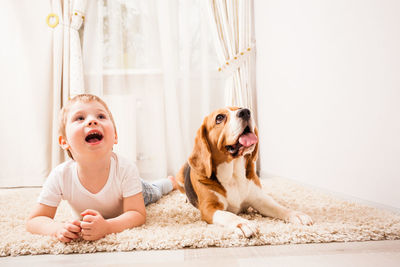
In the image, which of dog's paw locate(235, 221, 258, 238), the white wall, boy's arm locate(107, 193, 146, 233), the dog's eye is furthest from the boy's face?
the white wall

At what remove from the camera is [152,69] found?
2924 mm

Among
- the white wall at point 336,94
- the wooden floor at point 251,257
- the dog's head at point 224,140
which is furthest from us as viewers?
the white wall at point 336,94

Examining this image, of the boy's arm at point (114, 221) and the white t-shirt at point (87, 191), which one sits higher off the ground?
the white t-shirt at point (87, 191)

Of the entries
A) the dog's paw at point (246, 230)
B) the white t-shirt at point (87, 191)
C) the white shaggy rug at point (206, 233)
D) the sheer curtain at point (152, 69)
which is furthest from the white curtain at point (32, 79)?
the dog's paw at point (246, 230)

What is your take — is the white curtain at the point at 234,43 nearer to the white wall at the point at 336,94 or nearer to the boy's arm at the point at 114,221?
the white wall at the point at 336,94

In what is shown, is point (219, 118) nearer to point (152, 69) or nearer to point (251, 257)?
point (251, 257)

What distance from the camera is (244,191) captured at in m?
1.25

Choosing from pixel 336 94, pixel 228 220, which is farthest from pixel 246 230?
pixel 336 94

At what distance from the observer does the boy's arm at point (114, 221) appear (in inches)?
37.4

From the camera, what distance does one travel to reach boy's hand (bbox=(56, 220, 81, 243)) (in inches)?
37.2

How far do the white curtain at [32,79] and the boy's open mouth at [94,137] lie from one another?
1.95m

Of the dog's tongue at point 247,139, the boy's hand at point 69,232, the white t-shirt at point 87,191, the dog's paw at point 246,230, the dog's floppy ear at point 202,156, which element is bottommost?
the dog's paw at point 246,230

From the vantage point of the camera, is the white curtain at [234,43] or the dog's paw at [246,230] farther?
the white curtain at [234,43]

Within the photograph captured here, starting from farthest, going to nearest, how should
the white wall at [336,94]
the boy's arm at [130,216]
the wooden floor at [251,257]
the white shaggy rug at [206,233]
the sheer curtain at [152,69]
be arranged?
1. the sheer curtain at [152,69]
2. the white wall at [336,94]
3. the boy's arm at [130,216]
4. the white shaggy rug at [206,233]
5. the wooden floor at [251,257]
